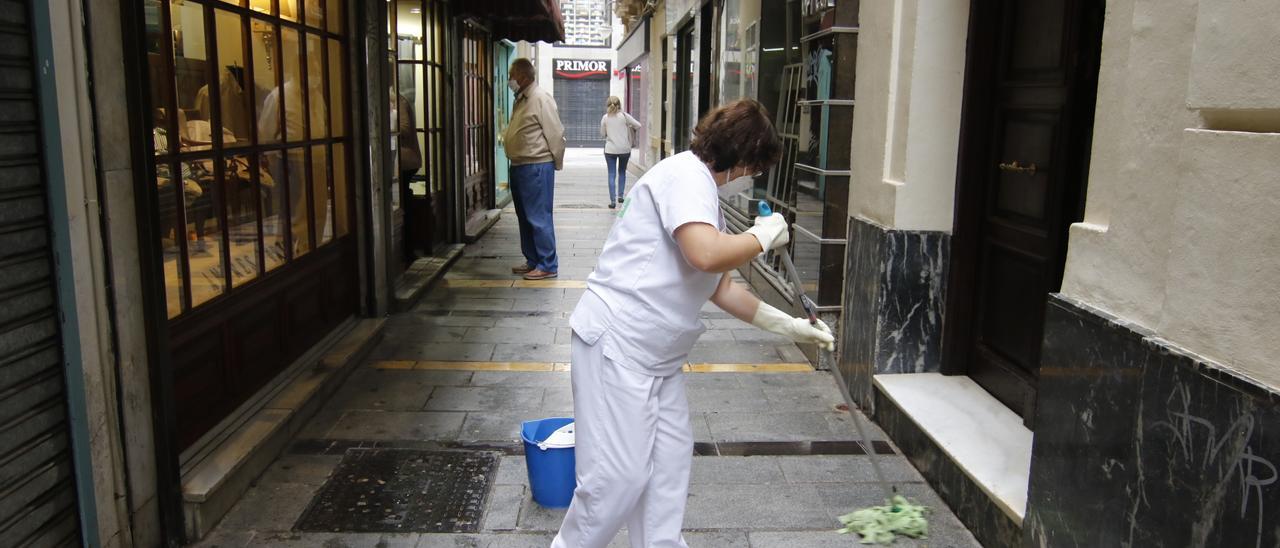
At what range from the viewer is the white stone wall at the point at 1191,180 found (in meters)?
2.18

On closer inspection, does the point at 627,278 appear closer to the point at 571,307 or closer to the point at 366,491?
the point at 366,491

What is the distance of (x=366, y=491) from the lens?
4.00 metres

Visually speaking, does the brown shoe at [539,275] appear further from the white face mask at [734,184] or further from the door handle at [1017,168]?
the white face mask at [734,184]

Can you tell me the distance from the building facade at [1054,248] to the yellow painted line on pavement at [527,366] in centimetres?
29

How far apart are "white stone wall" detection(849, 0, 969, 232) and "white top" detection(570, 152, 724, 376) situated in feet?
6.78

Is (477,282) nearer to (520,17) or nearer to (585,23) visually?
(520,17)

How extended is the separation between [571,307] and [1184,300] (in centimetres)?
566

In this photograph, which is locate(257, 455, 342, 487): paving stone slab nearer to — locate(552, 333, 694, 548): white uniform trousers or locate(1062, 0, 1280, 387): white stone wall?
locate(552, 333, 694, 548): white uniform trousers

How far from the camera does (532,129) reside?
859cm

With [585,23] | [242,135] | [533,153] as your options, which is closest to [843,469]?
[242,135]

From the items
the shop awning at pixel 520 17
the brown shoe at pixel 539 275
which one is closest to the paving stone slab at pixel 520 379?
the brown shoe at pixel 539 275

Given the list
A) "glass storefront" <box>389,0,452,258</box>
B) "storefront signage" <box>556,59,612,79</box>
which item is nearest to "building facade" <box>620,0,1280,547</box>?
"glass storefront" <box>389,0,452,258</box>

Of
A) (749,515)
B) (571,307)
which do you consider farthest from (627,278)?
(571,307)

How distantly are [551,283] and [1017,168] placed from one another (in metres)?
5.13
